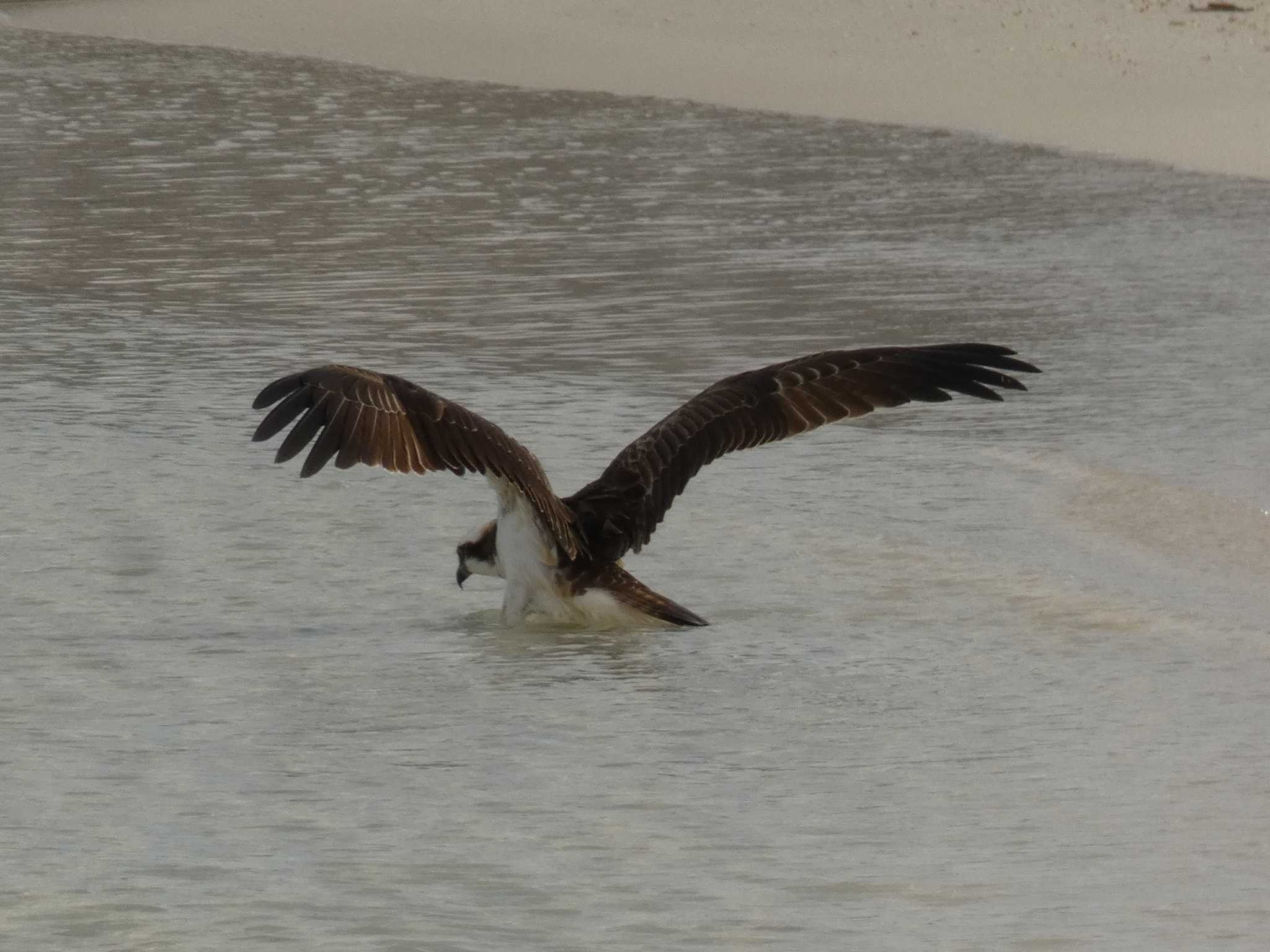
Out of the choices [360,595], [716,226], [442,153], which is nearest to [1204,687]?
[360,595]

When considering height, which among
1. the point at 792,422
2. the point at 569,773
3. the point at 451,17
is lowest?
the point at 569,773

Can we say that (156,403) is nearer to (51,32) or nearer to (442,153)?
(442,153)

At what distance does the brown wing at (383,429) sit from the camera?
5.55 m

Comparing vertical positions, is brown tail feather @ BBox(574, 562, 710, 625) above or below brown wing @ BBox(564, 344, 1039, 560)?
below

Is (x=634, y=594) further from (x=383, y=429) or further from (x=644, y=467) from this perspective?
(x=383, y=429)

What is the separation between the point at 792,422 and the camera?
661 centimetres

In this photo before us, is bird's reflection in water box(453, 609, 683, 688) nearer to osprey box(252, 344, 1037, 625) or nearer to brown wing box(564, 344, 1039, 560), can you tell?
osprey box(252, 344, 1037, 625)

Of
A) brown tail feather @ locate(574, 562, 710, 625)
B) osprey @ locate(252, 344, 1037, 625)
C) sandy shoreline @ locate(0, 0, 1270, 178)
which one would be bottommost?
brown tail feather @ locate(574, 562, 710, 625)

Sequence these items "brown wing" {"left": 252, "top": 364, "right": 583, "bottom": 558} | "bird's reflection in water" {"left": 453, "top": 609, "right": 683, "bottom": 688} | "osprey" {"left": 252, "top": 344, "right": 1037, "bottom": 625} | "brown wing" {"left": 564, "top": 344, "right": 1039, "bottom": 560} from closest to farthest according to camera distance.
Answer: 1. "brown wing" {"left": 252, "top": 364, "right": 583, "bottom": 558}
2. "bird's reflection in water" {"left": 453, "top": 609, "right": 683, "bottom": 688}
3. "osprey" {"left": 252, "top": 344, "right": 1037, "bottom": 625}
4. "brown wing" {"left": 564, "top": 344, "right": 1039, "bottom": 560}

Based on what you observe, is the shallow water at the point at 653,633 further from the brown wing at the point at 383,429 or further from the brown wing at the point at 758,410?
the brown wing at the point at 383,429

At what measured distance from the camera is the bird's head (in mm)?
6543

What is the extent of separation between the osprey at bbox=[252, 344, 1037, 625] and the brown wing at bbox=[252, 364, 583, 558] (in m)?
0.01

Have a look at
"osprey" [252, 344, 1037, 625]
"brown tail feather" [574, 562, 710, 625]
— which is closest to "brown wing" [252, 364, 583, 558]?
"osprey" [252, 344, 1037, 625]

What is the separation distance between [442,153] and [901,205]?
397 cm
